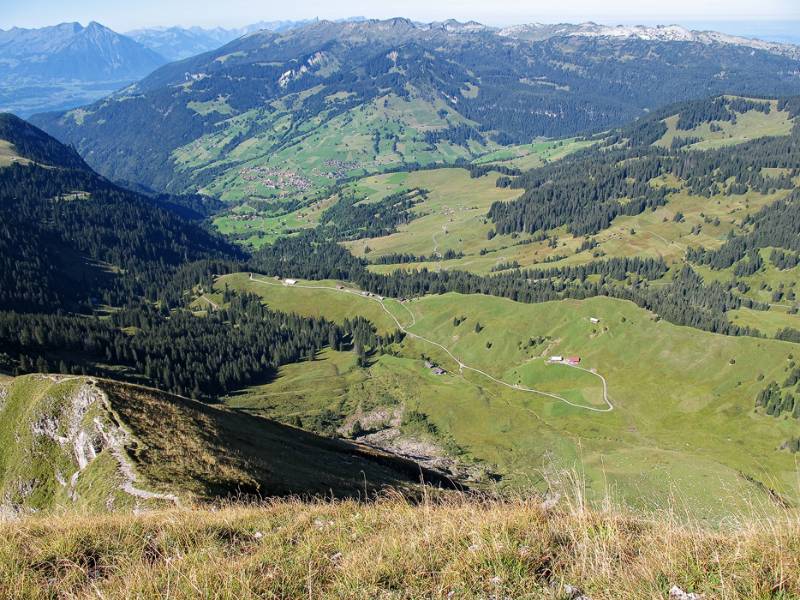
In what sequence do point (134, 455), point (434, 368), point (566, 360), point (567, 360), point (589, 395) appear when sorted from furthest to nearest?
point (434, 368) < point (566, 360) < point (567, 360) < point (589, 395) < point (134, 455)

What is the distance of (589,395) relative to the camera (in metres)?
154

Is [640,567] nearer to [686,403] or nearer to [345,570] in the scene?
[345,570]

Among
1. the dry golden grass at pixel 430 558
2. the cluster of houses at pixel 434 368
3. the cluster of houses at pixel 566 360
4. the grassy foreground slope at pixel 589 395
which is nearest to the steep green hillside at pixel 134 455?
the dry golden grass at pixel 430 558

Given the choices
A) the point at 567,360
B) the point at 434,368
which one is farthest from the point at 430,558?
the point at 567,360

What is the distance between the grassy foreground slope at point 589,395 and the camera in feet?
397

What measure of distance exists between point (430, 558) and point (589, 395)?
516ft

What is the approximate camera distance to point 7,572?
35.4ft

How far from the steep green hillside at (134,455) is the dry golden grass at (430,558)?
20.8 m

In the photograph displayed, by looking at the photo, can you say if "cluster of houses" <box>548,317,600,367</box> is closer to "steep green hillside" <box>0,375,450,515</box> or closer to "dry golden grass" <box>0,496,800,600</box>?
"steep green hillside" <box>0,375,450,515</box>

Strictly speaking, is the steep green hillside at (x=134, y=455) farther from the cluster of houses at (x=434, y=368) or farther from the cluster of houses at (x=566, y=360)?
the cluster of houses at (x=566, y=360)

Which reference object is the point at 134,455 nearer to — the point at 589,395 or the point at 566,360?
the point at 589,395

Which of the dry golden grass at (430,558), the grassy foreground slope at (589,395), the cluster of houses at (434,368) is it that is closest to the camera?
the dry golden grass at (430,558)

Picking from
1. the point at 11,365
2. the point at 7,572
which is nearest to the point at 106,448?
the point at 7,572

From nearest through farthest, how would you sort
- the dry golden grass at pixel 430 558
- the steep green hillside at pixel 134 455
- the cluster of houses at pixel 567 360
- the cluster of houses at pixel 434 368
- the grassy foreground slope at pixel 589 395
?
the dry golden grass at pixel 430 558, the steep green hillside at pixel 134 455, the grassy foreground slope at pixel 589 395, the cluster of houses at pixel 567 360, the cluster of houses at pixel 434 368
